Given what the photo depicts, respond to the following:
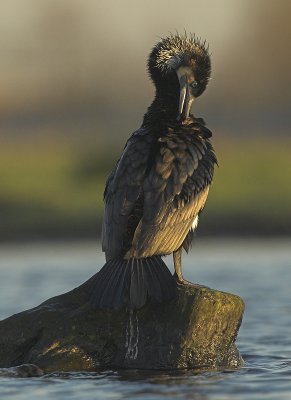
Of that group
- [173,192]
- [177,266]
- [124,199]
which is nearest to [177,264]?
[177,266]

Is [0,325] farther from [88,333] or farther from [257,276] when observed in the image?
[257,276]

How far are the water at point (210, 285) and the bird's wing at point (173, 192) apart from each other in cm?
91

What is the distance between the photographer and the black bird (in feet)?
32.1

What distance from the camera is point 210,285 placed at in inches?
624

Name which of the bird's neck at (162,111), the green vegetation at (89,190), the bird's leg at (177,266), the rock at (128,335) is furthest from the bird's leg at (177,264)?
the green vegetation at (89,190)

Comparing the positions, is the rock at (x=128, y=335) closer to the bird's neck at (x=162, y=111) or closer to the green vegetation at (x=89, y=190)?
the bird's neck at (x=162, y=111)

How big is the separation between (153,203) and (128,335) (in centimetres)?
93

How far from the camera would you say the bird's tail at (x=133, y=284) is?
9.73 m

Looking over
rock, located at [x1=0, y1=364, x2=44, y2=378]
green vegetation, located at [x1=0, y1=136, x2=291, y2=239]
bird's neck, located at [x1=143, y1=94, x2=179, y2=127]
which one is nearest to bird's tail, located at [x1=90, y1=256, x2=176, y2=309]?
rock, located at [x1=0, y1=364, x2=44, y2=378]

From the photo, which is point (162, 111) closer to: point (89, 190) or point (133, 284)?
point (133, 284)

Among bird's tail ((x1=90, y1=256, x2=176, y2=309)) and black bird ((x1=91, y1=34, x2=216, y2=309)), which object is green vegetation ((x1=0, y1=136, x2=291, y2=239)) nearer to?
black bird ((x1=91, y1=34, x2=216, y2=309))

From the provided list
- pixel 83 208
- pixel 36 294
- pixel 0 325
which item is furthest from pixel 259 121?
pixel 0 325

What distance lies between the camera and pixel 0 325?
33.9 ft

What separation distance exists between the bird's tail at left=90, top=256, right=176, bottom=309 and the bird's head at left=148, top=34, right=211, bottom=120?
1.45 m
